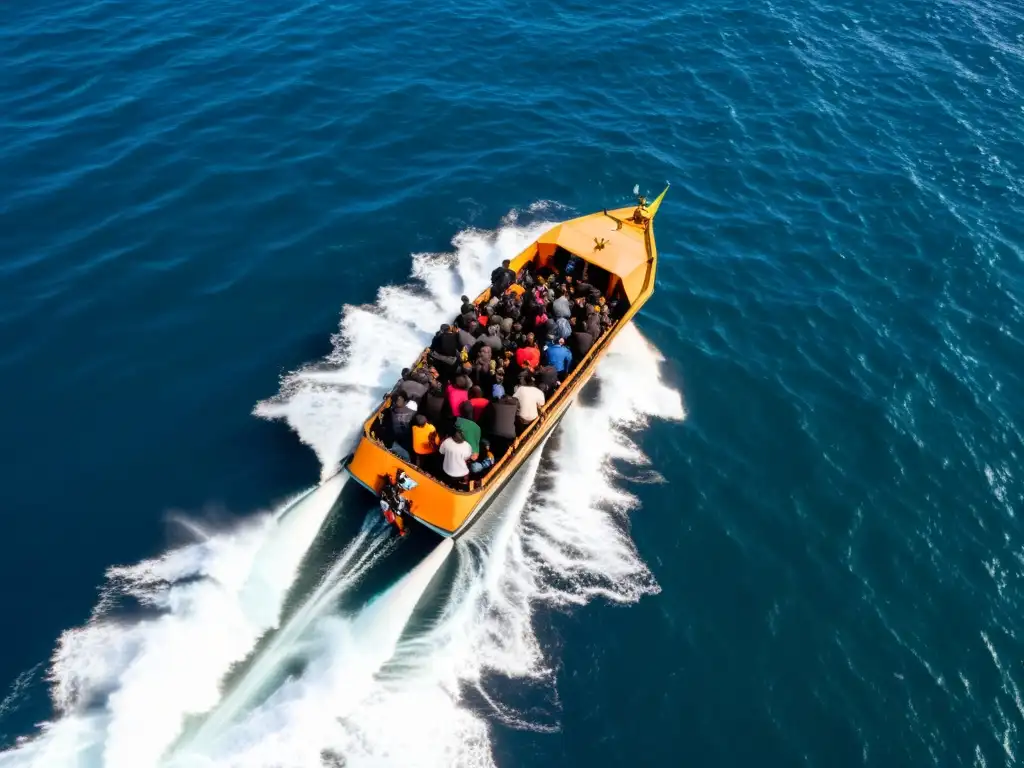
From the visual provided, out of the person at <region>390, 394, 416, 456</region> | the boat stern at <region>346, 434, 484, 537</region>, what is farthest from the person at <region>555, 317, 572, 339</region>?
the boat stern at <region>346, 434, 484, 537</region>

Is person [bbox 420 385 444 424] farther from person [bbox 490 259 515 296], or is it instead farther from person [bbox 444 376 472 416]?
person [bbox 490 259 515 296]

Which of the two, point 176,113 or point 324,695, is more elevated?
point 176,113

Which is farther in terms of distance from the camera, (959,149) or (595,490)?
(959,149)

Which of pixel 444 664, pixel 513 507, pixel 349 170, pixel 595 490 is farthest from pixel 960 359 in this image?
pixel 349 170

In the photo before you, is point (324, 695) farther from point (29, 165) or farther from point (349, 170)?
point (29, 165)

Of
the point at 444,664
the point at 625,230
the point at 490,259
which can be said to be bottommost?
the point at 444,664

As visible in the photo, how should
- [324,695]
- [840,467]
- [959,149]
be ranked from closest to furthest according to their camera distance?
1. [324,695]
2. [840,467]
3. [959,149]
